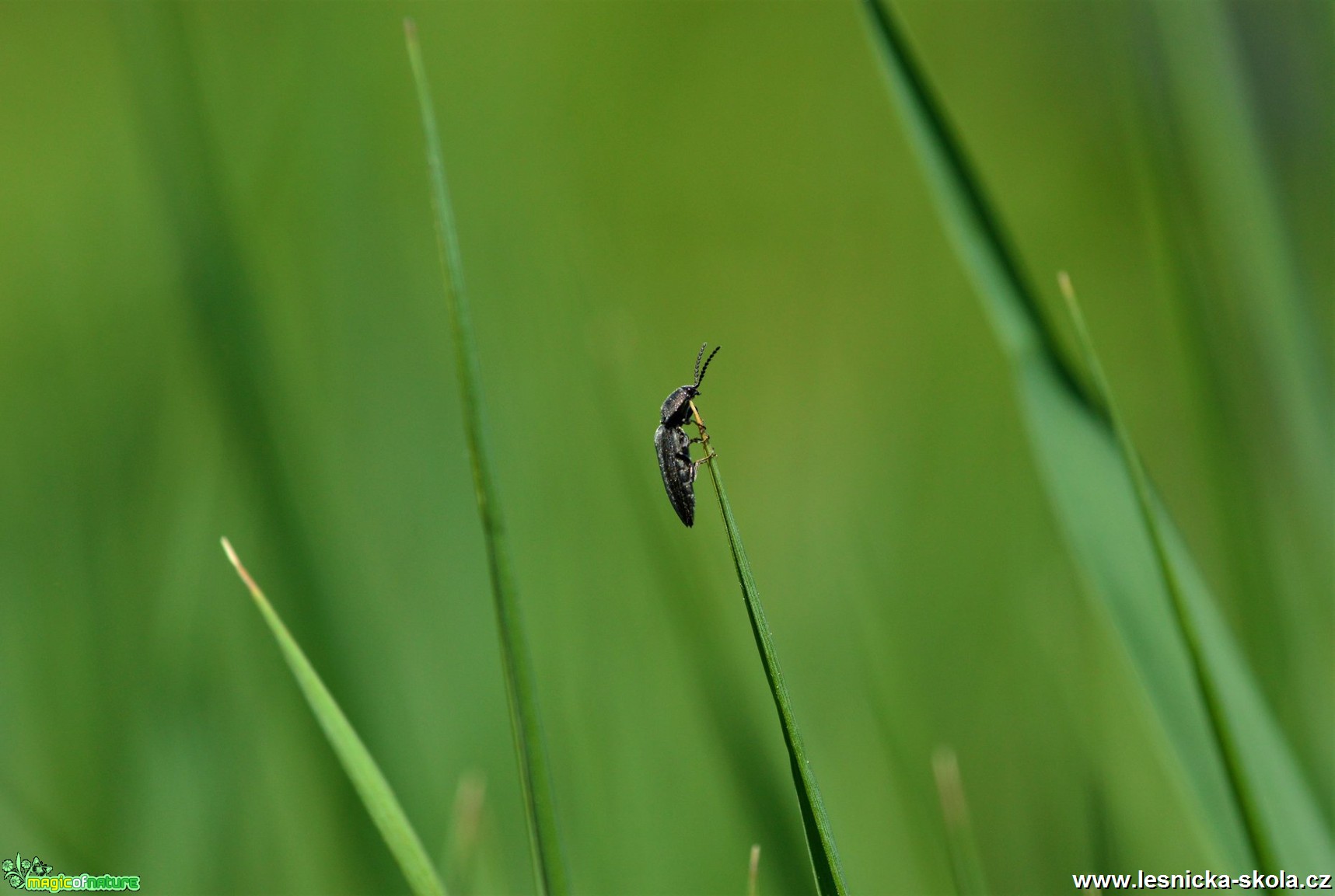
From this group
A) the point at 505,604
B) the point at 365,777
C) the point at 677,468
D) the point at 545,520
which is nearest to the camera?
the point at 505,604

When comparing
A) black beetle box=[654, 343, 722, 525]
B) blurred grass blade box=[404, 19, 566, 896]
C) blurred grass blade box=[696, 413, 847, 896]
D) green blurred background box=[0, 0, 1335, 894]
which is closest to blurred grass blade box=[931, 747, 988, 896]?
green blurred background box=[0, 0, 1335, 894]

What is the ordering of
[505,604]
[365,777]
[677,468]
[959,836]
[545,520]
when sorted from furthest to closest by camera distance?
1. [545,520]
2. [677,468]
3. [959,836]
4. [365,777]
5. [505,604]

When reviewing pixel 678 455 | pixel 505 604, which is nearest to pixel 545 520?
pixel 678 455

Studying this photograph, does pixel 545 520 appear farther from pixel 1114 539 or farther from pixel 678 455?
pixel 1114 539

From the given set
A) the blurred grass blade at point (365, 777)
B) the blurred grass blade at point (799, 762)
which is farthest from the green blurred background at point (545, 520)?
the blurred grass blade at point (365, 777)

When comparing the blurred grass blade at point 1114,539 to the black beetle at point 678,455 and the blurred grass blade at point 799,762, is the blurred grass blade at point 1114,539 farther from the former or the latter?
the black beetle at point 678,455

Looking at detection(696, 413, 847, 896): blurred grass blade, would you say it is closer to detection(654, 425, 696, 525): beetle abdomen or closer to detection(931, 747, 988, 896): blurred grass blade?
detection(931, 747, 988, 896): blurred grass blade

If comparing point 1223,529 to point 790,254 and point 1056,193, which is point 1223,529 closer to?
point 790,254

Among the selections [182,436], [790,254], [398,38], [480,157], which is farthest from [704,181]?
[182,436]
